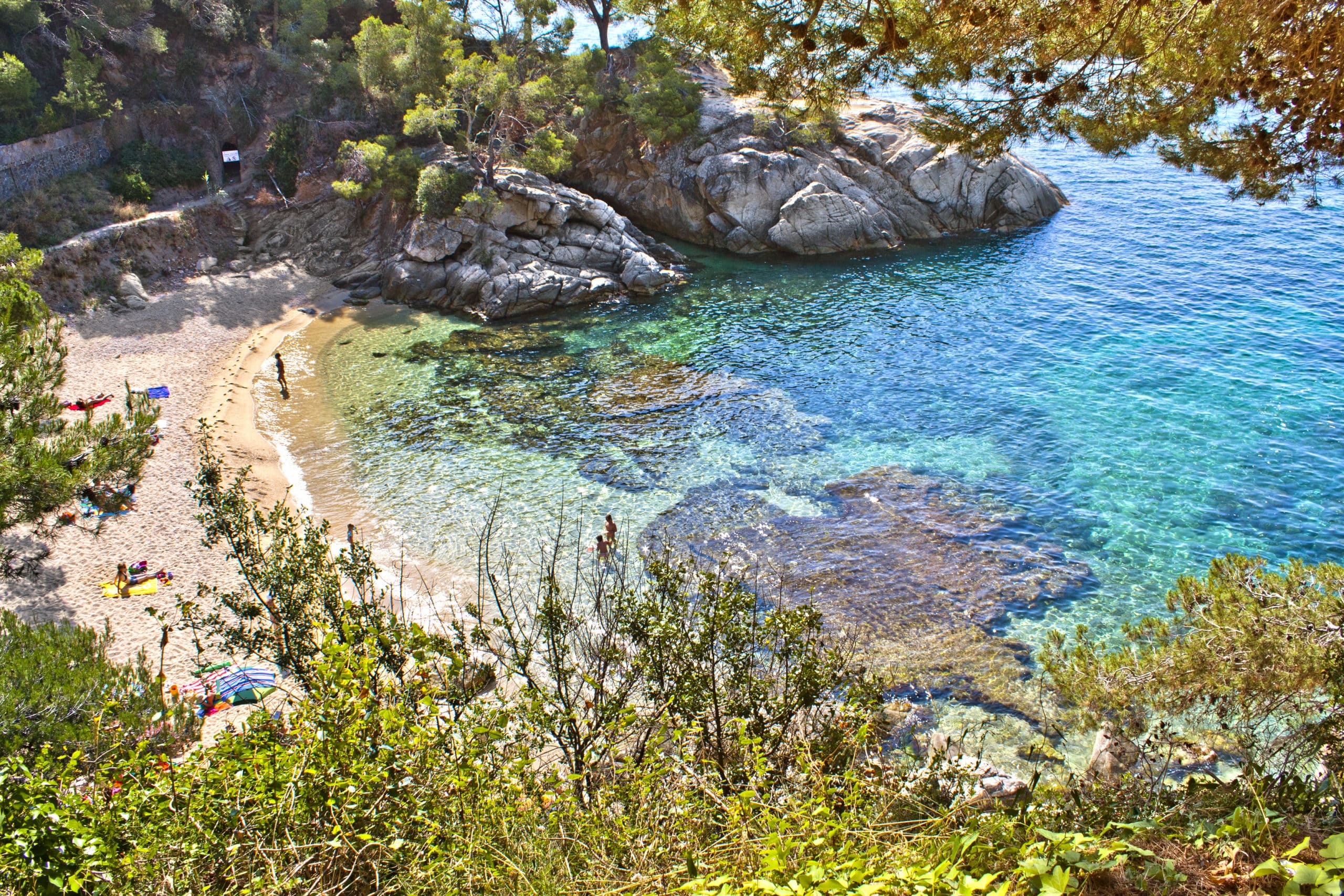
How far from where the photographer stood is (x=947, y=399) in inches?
1081

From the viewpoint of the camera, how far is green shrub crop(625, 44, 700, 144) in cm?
4462

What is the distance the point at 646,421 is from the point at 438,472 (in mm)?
7417

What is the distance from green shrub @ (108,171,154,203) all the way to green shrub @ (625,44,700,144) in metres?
27.9

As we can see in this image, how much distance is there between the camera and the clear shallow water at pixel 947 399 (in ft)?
69.1

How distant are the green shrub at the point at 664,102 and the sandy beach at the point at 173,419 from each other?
20536mm

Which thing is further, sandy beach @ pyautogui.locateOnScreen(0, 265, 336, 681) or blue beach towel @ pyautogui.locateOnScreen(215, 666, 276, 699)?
sandy beach @ pyautogui.locateOnScreen(0, 265, 336, 681)

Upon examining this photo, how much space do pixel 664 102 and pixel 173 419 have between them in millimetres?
31581

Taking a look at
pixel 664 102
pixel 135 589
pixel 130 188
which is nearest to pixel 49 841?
pixel 135 589

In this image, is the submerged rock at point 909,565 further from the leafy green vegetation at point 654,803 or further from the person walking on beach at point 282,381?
the person walking on beach at point 282,381

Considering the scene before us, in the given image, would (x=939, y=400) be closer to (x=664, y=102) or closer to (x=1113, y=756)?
(x=1113, y=756)

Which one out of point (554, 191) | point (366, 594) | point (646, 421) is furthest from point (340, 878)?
point (554, 191)

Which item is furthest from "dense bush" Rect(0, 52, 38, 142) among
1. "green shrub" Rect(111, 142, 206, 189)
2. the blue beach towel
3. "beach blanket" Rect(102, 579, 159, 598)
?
the blue beach towel

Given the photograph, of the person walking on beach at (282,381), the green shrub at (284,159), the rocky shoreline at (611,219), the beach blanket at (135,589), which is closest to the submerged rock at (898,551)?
the beach blanket at (135,589)

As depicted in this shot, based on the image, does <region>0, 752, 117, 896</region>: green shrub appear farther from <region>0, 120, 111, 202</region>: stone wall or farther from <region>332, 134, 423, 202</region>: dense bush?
<region>0, 120, 111, 202</region>: stone wall
